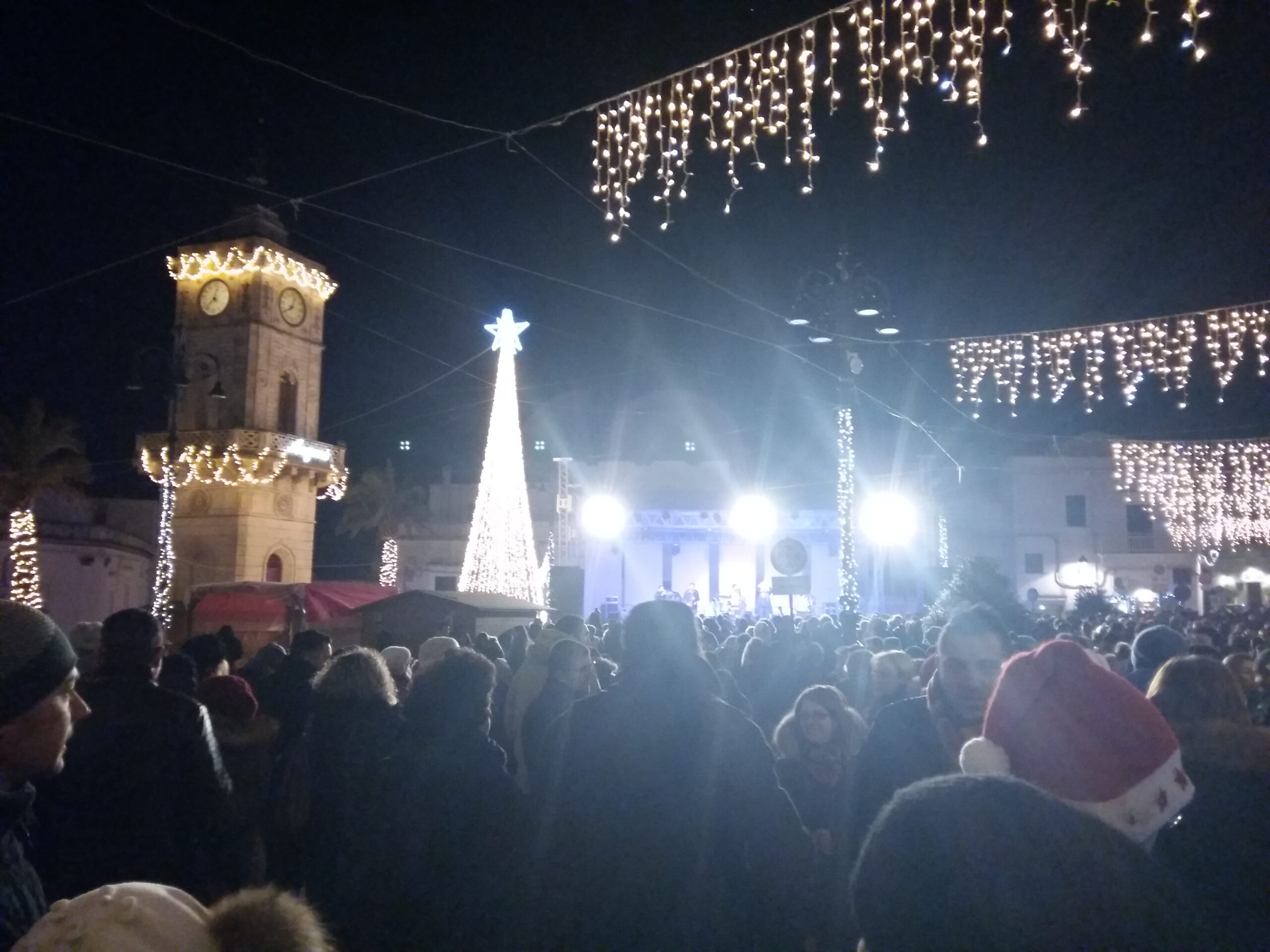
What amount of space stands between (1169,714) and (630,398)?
43.6 m

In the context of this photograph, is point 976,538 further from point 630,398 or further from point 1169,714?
point 1169,714

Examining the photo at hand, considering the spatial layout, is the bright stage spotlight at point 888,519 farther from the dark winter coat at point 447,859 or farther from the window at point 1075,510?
the dark winter coat at point 447,859

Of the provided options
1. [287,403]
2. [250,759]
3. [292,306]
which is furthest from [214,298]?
[250,759]

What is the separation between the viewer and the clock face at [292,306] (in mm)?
31406

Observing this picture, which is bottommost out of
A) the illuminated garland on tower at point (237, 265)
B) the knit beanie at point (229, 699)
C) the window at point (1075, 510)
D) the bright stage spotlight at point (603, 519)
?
the knit beanie at point (229, 699)

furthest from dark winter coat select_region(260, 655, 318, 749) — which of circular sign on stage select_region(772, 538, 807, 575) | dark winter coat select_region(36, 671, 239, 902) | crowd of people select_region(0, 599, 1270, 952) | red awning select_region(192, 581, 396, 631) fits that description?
red awning select_region(192, 581, 396, 631)

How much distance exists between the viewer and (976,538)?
4600 centimetres

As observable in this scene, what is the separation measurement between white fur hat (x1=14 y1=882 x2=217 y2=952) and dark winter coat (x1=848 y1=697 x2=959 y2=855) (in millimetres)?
3810

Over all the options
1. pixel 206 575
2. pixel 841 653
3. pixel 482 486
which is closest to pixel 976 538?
pixel 482 486

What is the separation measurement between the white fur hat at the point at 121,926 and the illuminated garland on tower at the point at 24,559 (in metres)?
27.6

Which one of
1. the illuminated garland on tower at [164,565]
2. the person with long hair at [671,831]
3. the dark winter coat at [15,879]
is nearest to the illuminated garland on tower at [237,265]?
the illuminated garland on tower at [164,565]

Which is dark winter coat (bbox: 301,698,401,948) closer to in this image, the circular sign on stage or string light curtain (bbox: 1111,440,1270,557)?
the circular sign on stage

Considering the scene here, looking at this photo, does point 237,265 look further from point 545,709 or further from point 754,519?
point 545,709

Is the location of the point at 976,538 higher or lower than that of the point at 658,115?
lower
